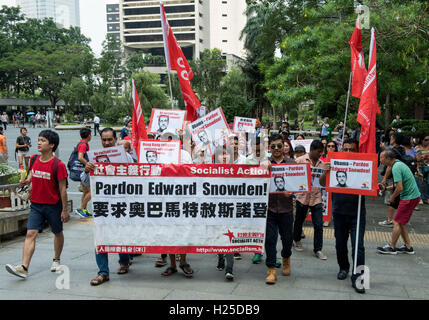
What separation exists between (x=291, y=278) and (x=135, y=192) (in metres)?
2.26

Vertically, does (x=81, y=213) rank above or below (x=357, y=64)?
below

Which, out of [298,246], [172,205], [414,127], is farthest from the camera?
[414,127]

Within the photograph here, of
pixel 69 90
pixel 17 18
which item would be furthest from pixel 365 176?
pixel 17 18

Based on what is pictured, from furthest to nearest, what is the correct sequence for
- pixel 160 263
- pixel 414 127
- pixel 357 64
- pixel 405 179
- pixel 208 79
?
pixel 208 79
pixel 414 127
pixel 405 179
pixel 357 64
pixel 160 263

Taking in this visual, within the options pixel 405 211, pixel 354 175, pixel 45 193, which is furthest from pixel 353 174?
pixel 45 193

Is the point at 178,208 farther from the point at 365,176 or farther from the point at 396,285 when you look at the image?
the point at 396,285

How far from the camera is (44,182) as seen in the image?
18.0 ft

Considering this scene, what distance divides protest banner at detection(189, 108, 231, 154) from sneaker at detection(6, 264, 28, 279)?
339 centimetres

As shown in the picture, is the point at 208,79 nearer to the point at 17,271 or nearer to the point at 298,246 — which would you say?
the point at 298,246

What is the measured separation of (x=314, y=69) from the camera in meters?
12.2

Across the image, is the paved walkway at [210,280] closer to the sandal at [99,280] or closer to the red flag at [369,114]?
the sandal at [99,280]

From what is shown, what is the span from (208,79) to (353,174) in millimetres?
45751

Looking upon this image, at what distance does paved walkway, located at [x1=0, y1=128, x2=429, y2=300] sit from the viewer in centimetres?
498

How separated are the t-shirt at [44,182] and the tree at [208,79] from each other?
139 feet
